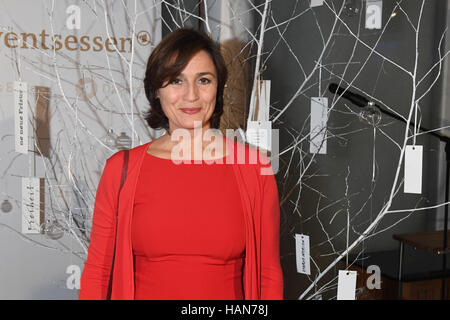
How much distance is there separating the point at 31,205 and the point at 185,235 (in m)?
0.76

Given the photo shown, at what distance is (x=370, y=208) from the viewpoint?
1.79 meters

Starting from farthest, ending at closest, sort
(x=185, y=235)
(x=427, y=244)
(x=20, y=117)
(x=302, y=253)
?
(x=302, y=253) → (x=20, y=117) → (x=427, y=244) → (x=185, y=235)

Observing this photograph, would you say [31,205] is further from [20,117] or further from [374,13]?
[374,13]

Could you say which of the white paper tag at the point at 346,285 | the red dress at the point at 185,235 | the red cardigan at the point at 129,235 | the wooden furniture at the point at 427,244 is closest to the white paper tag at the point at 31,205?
the red cardigan at the point at 129,235

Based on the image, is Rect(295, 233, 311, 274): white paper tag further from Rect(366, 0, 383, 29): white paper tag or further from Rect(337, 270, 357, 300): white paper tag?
Rect(366, 0, 383, 29): white paper tag

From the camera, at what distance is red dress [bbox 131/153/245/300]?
140 cm

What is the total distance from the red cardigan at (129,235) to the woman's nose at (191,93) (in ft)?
0.73

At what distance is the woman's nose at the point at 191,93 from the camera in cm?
143

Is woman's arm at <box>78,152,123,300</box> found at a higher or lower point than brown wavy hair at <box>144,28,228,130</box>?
lower

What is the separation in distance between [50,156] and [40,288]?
0.51 m

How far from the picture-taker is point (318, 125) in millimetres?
1851

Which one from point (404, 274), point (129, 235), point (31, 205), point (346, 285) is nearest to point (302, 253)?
point (346, 285)

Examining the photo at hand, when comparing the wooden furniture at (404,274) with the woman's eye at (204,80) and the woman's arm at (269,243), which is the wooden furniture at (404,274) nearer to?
the woman's arm at (269,243)

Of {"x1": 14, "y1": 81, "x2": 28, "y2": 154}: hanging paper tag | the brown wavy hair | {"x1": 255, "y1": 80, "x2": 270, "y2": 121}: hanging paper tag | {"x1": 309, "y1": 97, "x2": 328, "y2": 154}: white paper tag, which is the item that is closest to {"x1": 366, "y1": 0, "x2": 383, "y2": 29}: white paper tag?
{"x1": 309, "y1": 97, "x2": 328, "y2": 154}: white paper tag
